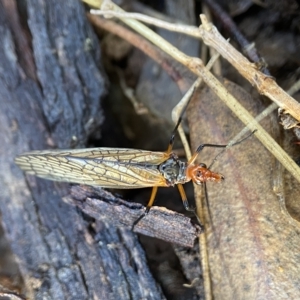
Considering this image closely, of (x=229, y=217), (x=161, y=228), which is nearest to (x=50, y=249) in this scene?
(x=161, y=228)

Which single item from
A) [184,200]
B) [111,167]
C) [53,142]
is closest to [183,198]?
[184,200]

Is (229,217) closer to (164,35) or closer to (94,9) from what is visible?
(164,35)

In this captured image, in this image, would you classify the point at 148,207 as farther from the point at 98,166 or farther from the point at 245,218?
the point at 245,218

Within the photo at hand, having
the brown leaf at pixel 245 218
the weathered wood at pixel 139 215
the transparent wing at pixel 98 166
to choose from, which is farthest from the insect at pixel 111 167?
the brown leaf at pixel 245 218

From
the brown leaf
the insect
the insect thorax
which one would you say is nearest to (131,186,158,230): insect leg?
the insect

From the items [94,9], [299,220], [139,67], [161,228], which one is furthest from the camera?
[139,67]

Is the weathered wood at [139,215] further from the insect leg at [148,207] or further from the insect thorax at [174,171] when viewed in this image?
the insect thorax at [174,171]

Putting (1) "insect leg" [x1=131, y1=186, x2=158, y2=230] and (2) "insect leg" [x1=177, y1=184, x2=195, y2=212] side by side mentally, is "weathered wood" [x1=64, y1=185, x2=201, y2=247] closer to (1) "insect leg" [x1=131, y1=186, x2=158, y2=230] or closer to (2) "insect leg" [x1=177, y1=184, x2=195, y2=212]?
(1) "insect leg" [x1=131, y1=186, x2=158, y2=230]
